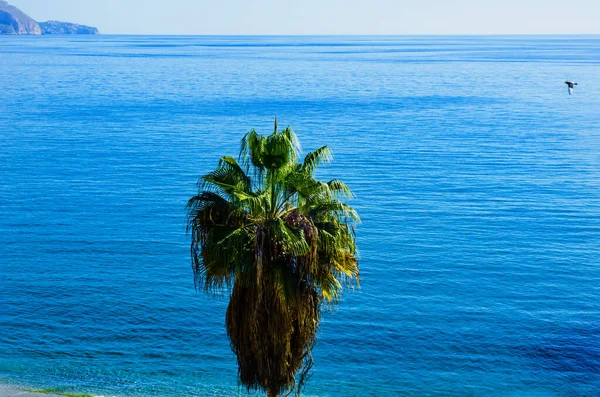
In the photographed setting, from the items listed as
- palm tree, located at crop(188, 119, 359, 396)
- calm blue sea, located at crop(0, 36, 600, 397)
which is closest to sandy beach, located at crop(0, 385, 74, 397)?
calm blue sea, located at crop(0, 36, 600, 397)

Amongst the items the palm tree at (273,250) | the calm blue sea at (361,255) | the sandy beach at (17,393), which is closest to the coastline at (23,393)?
the sandy beach at (17,393)

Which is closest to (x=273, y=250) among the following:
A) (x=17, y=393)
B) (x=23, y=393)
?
(x=23, y=393)

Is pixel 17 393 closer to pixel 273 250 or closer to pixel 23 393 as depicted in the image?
pixel 23 393

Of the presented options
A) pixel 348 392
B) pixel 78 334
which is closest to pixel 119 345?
pixel 78 334

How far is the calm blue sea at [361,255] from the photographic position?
1267 inches

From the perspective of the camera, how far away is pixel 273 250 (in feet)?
63.6

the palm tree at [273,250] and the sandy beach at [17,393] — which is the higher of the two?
the palm tree at [273,250]

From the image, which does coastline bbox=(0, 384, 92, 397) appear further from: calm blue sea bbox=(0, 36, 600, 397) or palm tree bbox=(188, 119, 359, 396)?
palm tree bbox=(188, 119, 359, 396)

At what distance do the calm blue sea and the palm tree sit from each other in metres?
11.1

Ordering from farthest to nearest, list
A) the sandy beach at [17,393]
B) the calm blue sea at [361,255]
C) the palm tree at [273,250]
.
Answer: the calm blue sea at [361,255] → the sandy beach at [17,393] → the palm tree at [273,250]

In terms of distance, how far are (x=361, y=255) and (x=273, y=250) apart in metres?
26.2

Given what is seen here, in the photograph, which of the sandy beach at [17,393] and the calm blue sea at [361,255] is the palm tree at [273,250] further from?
the calm blue sea at [361,255]

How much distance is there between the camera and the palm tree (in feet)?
62.7

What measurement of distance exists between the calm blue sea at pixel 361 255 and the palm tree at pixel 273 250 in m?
11.1
